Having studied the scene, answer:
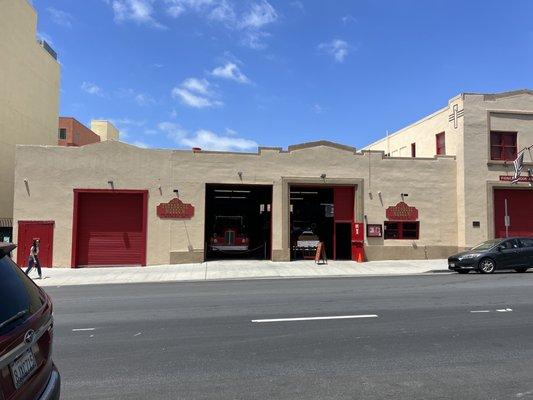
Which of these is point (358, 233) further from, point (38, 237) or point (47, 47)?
point (47, 47)

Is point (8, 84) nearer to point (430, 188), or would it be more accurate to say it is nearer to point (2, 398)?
point (430, 188)

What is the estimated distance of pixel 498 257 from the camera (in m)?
18.6

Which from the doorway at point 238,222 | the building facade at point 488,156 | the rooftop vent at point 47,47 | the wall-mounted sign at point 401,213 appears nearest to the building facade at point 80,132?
the rooftop vent at point 47,47

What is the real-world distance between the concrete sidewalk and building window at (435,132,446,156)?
677cm

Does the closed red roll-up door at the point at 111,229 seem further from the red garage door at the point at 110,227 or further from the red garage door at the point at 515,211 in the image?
the red garage door at the point at 515,211

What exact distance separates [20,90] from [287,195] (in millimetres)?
20104

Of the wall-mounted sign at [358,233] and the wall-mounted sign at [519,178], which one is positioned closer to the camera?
the wall-mounted sign at [358,233]

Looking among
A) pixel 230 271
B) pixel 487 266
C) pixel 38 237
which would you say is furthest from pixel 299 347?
pixel 38 237

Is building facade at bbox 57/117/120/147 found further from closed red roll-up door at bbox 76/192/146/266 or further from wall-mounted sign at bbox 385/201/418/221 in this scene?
wall-mounted sign at bbox 385/201/418/221

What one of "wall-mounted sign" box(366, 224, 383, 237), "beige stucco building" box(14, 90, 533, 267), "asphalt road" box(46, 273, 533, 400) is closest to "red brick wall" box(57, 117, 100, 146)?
"beige stucco building" box(14, 90, 533, 267)

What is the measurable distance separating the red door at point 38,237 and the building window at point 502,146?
873 inches

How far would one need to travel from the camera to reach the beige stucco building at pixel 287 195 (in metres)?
22.9

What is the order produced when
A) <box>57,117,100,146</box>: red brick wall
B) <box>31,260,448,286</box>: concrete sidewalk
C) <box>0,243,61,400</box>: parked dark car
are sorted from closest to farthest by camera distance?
<box>0,243,61,400</box>: parked dark car
<box>31,260,448,286</box>: concrete sidewalk
<box>57,117,100,146</box>: red brick wall

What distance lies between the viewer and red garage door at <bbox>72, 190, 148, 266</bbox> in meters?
23.1
